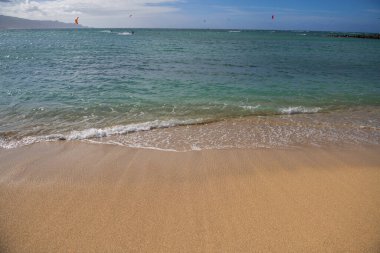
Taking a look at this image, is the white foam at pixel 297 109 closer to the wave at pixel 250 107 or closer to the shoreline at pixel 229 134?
the shoreline at pixel 229 134

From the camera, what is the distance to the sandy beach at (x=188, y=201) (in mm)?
3059

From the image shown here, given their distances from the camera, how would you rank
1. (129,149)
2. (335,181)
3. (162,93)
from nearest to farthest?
1. (335,181)
2. (129,149)
3. (162,93)

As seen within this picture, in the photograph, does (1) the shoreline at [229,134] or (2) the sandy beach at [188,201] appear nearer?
(2) the sandy beach at [188,201]

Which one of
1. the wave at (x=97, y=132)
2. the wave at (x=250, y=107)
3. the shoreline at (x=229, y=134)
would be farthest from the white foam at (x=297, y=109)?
the wave at (x=97, y=132)

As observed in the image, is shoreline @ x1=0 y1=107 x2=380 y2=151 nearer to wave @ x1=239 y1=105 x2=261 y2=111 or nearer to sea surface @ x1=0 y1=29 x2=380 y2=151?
sea surface @ x1=0 y1=29 x2=380 y2=151

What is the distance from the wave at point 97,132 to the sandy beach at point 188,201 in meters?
0.57

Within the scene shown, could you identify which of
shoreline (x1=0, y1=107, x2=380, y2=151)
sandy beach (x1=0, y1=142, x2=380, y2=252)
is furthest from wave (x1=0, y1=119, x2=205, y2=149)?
sandy beach (x1=0, y1=142, x2=380, y2=252)

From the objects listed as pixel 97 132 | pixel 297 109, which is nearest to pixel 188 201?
pixel 97 132

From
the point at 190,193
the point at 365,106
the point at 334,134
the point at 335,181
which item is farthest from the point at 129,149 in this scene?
the point at 365,106

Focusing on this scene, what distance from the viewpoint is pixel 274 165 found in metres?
5.01

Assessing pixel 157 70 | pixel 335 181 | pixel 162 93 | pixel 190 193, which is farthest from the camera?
pixel 157 70

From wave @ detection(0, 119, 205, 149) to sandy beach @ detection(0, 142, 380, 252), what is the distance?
0.57m

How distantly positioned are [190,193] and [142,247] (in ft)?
4.08

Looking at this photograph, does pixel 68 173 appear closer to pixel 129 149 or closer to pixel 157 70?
pixel 129 149
